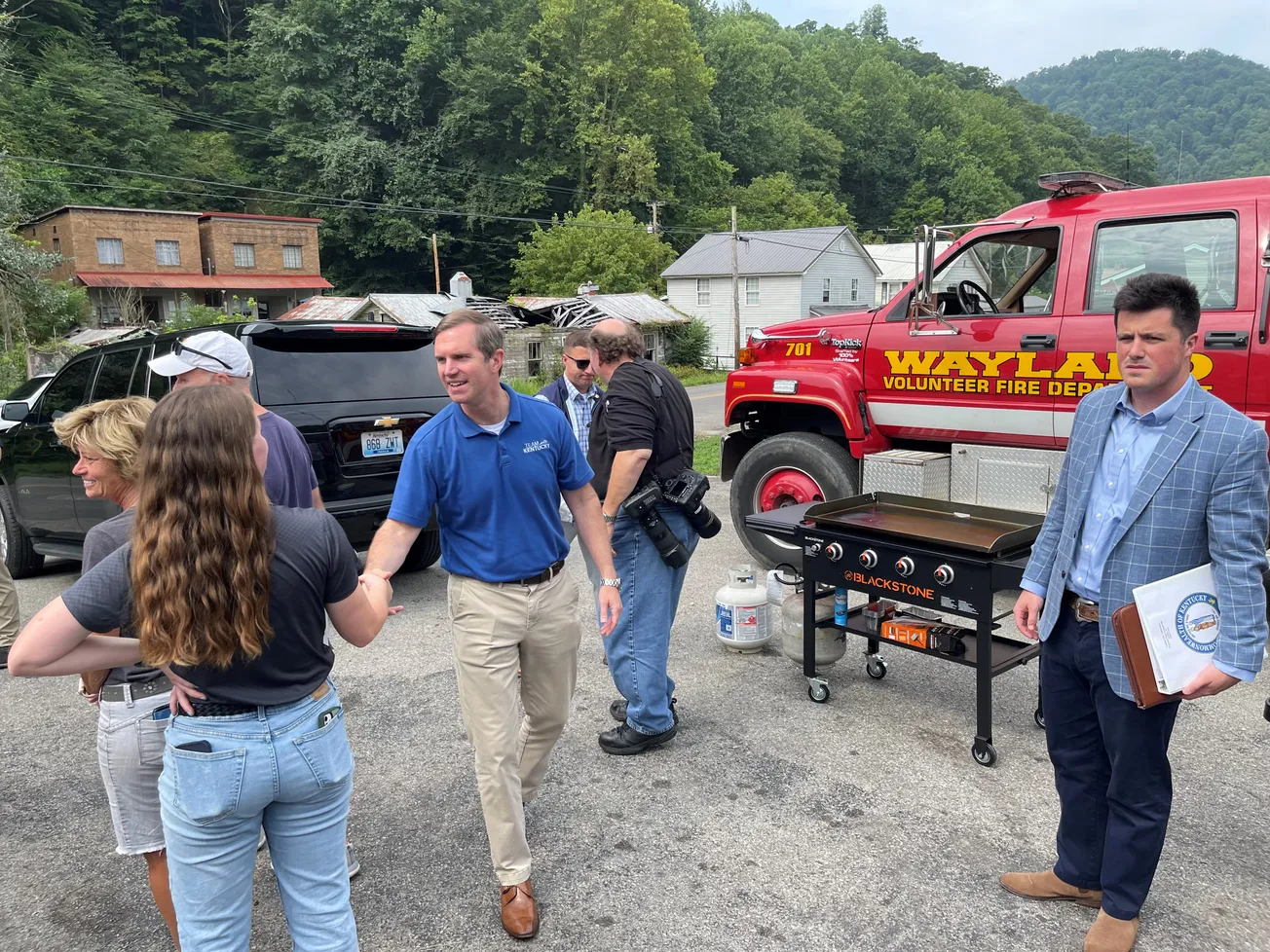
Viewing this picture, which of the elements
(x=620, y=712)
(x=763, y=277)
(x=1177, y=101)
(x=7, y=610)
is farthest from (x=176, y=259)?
(x=1177, y=101)

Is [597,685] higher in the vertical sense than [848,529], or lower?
lower

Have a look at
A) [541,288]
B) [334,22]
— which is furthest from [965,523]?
[334,22]

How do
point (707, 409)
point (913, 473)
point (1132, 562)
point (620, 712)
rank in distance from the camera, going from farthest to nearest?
point (707, 409) < point (913, 473) < point (620, 712) < point (1132, 562)

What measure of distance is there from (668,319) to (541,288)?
944 centimetres

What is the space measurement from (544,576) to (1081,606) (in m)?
1.70

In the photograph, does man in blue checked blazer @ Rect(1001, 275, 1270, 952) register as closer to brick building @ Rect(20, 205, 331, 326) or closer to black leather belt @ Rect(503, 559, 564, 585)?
black leather belt @ Rect(503, 559, 564, 585)

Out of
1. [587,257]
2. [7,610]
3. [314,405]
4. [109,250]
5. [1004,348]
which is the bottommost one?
[7,610]

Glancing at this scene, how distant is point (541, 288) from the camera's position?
154 ft

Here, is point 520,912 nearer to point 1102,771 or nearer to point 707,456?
point 1102,771

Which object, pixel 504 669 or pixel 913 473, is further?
pixel 913 473

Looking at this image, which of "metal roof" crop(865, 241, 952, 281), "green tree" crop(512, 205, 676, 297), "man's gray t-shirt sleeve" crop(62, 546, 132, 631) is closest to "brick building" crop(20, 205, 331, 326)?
"green tree" crop(512, 205, 676, 297)

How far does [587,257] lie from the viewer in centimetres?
4625

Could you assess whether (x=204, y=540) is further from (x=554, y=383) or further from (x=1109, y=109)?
(x=1109, y=109)

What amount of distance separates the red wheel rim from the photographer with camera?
2.72m
